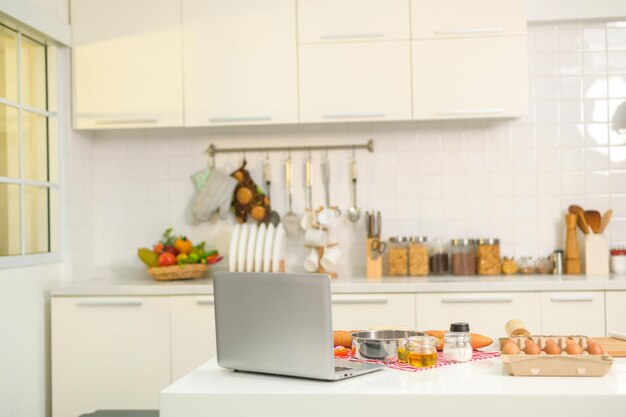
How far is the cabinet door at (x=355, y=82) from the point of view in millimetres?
4059

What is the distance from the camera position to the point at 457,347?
6.69ft

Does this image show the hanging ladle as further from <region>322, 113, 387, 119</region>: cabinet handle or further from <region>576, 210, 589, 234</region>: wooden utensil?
<region>576, 210, 589, 234</region>: wooden utensil

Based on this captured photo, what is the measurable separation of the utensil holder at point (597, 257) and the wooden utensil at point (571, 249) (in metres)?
0.06

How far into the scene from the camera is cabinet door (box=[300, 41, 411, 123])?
406 cm

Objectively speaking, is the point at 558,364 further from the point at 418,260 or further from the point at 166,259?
the point at 166,259

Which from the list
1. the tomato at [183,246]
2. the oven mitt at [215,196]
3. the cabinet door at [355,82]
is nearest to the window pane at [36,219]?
the tomato at [183,246]

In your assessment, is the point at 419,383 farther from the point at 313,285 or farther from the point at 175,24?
the point at 175,24

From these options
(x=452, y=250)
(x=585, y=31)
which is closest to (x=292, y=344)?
(x=452, y=250)

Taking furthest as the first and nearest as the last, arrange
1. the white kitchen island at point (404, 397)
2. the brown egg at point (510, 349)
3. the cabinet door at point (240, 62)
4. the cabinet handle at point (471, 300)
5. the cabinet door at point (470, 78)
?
1. the cabinet door at point (240, 62)
2. the cabinet door at point (470, 78)
3. the cabinet handle at point (471, 300)
4. the brown egg at point (510, 349)
5. the white kitchen island at point (404, 397)

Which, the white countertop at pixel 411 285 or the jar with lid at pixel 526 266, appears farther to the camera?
the jar with lid at pixel 526 266

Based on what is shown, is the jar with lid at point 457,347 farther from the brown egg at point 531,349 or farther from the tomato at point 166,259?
the tomato at point 166,259

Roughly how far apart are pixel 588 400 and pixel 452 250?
104 inches

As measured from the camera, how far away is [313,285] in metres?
1.79

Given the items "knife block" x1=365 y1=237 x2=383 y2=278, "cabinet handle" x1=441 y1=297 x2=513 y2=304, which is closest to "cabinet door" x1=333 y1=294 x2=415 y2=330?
"cabinet handle" x1=441 y1=297 x2=513 y2=304
